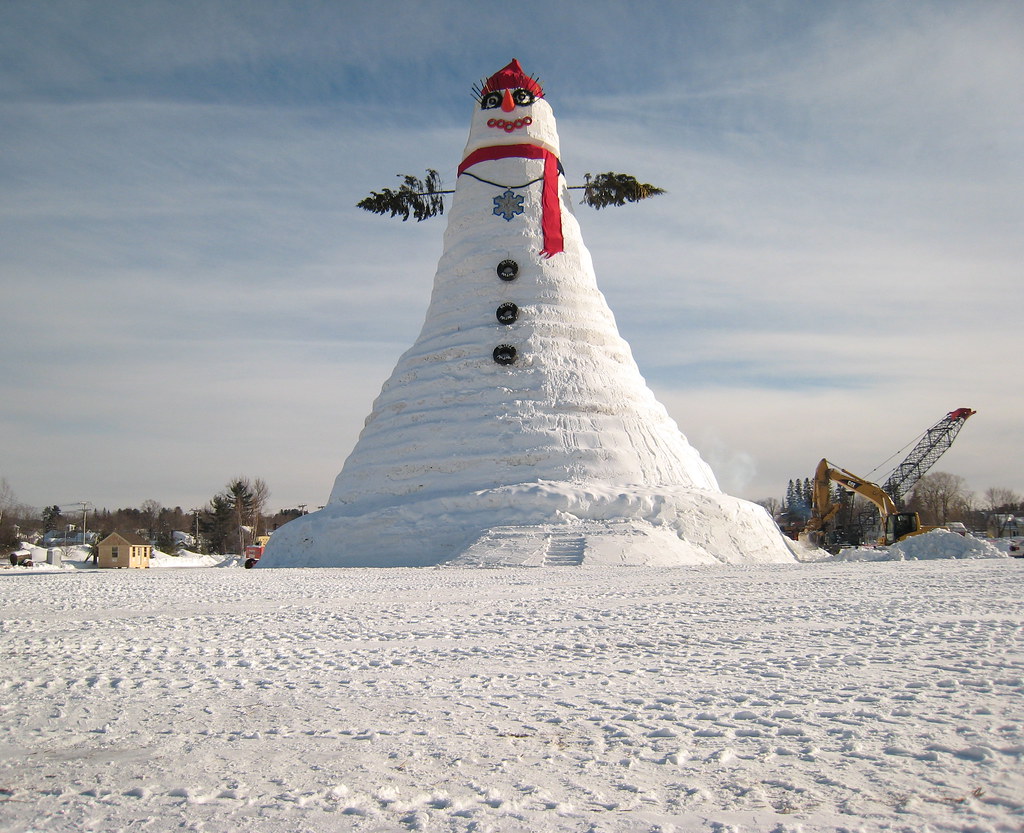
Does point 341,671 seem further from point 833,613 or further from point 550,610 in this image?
point 833,613

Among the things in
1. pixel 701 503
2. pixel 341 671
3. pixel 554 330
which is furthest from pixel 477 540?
pixel 341 671

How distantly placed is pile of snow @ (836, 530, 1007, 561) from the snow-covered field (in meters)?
10.1

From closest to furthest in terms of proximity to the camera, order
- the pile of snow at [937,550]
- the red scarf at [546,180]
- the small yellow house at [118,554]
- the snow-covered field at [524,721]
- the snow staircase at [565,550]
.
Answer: the snow-covered field at [524,721] < the snow staircase at [565,550] < the pile of snow at [937,550] < the red scarf at [546,180] < the small yellow house at [118,554]

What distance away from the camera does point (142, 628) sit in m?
6.88

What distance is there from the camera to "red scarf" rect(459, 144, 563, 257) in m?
20.3

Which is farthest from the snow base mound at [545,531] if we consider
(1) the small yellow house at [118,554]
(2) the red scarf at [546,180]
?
(1) the small yellow house at [118,554]

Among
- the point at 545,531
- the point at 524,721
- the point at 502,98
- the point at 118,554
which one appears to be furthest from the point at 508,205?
the point at 118,554

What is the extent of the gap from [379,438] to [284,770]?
1584 cm

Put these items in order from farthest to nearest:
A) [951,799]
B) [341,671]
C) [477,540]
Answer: [477,540] < [341,671] < [951,799]

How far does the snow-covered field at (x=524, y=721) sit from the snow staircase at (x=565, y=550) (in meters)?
6.60

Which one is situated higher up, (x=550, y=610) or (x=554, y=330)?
(x=554, y=330)

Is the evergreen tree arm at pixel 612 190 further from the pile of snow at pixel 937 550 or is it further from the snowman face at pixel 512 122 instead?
the pile of snow at pixel 937 550

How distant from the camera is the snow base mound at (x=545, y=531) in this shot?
47.2ft

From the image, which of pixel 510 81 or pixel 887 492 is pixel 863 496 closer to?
pixel 887 492
